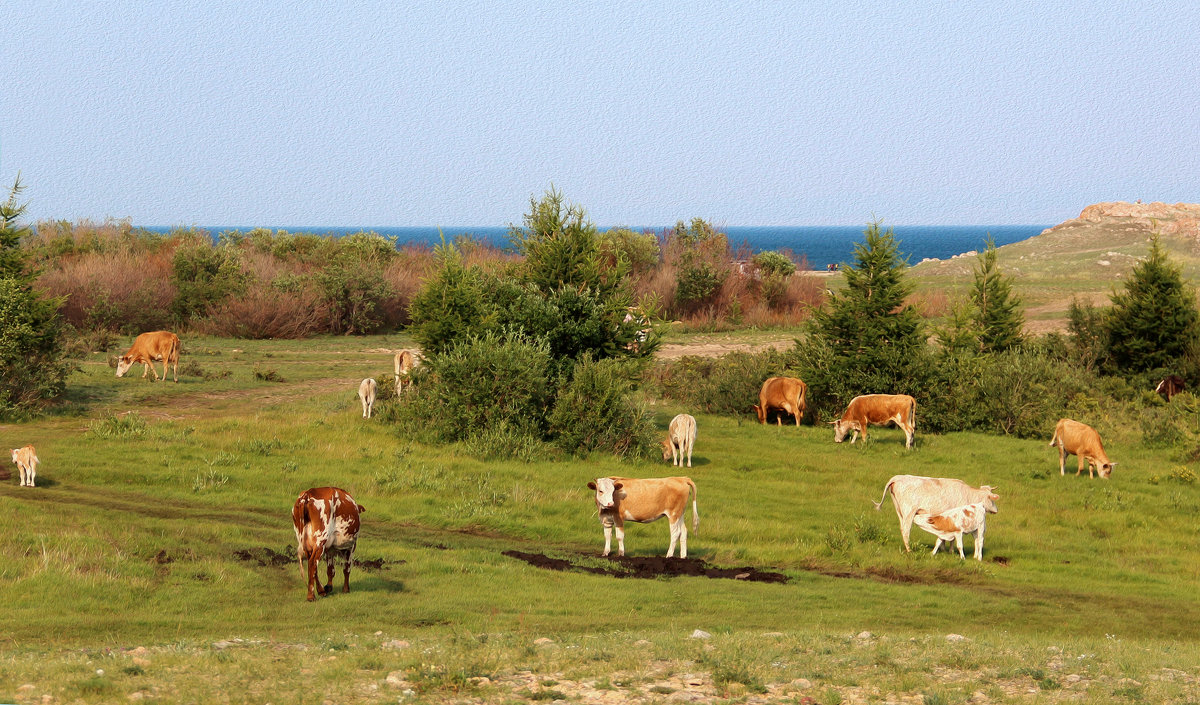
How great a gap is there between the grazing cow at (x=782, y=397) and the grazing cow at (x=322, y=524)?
20.2 m

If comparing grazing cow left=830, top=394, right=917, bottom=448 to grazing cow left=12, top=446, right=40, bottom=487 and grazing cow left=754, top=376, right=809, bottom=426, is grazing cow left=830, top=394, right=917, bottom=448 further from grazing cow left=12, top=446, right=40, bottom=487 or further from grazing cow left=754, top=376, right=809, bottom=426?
A: grazing cow left=12, top=446, right=40, bottom=487

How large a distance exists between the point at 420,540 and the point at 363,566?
8.16 ft

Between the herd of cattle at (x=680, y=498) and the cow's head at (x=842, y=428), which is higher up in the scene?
the herd of cattle at (x=680, y=498)

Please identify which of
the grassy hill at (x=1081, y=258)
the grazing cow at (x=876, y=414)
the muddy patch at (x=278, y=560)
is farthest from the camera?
the grassy hill at (x=1081, y=258)

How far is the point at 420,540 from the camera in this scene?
17641 millimetres

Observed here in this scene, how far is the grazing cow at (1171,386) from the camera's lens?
120ft

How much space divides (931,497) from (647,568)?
5.34m

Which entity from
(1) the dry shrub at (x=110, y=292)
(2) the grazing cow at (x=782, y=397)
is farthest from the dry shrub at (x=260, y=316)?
(2) the grazing cow at (x=782, y=397)

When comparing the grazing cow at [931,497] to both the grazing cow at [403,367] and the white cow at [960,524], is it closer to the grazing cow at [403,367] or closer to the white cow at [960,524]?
the white cow at [960,524]

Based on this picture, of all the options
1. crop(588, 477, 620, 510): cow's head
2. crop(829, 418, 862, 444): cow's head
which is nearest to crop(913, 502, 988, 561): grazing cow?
crop(588, 477, 620, 510): cow's head

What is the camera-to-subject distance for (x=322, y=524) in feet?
42.7

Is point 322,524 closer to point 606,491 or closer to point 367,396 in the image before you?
point 606,491

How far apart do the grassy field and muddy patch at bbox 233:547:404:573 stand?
0.07 m

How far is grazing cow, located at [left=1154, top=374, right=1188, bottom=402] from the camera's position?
3647cm
